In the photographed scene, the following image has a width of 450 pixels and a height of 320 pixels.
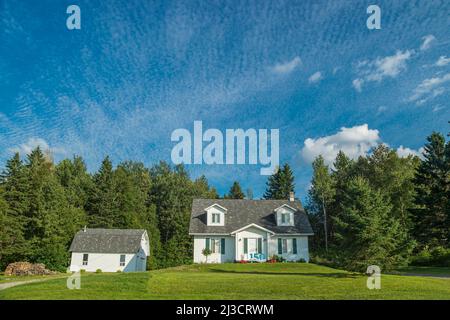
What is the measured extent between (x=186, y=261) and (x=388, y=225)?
2810cm

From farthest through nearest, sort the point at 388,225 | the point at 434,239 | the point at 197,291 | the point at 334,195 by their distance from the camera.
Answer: the point at 334,195, the point at 434,239, the point at 388,225, the point at 197,291

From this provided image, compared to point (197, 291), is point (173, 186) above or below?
above

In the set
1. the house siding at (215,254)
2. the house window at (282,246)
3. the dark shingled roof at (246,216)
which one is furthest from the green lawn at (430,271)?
the house siding at (215,254)

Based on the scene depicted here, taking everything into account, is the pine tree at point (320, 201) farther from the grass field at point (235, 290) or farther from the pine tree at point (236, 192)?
the grass field at point (235, 290)

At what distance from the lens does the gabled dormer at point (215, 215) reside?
37375mm

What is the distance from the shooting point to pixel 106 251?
127ft

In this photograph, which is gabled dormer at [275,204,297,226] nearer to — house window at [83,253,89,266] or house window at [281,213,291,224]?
house window at [281,213,291,224]

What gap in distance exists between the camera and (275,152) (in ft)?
61.4

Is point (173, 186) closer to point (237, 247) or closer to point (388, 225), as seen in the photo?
point (237, 247)

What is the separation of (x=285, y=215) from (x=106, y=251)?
18.8m

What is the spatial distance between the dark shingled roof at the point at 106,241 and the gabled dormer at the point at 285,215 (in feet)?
48.8
